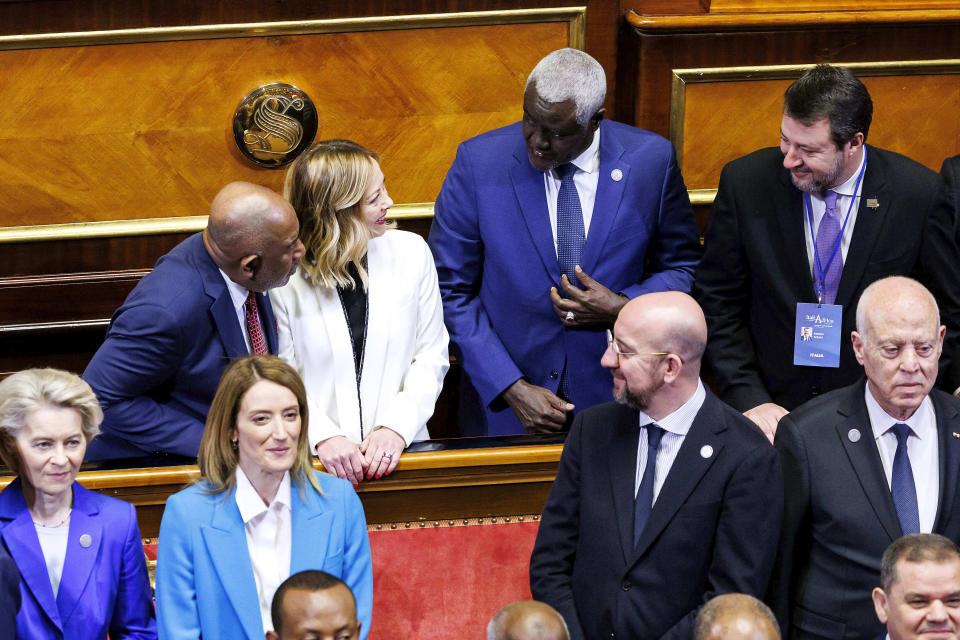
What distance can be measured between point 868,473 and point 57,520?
162 cm

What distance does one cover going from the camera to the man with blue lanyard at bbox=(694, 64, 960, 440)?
312 centimetres

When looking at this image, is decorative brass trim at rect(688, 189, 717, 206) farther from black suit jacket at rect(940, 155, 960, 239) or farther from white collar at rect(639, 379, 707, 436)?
white collar at rect(639, 379, 707, 436)

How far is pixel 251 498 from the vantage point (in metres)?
2.59

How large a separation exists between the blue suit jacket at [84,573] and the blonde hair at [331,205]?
0.83 meters

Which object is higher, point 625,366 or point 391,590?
point 625,366

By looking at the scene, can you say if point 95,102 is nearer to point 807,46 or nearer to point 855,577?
point 807,46

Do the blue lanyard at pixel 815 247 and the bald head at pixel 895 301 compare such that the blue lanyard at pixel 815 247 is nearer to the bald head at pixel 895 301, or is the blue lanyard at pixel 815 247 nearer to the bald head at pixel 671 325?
the bald head at pixel 895 301

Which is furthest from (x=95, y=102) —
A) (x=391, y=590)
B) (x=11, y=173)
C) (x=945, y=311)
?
(x=945, y=311)

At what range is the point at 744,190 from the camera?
3268 mm

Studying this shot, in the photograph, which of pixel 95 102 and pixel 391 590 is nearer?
pixel 391 590

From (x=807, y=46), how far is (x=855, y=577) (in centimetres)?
187

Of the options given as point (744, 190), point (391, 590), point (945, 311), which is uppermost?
point (744, 190)

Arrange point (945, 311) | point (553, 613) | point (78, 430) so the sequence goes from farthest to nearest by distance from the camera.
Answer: point (945, 311), point (78, 430), point (553, 613)

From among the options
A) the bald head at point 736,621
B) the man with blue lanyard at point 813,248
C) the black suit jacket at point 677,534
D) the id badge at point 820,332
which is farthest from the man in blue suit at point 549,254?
the bald head at point 736,621
